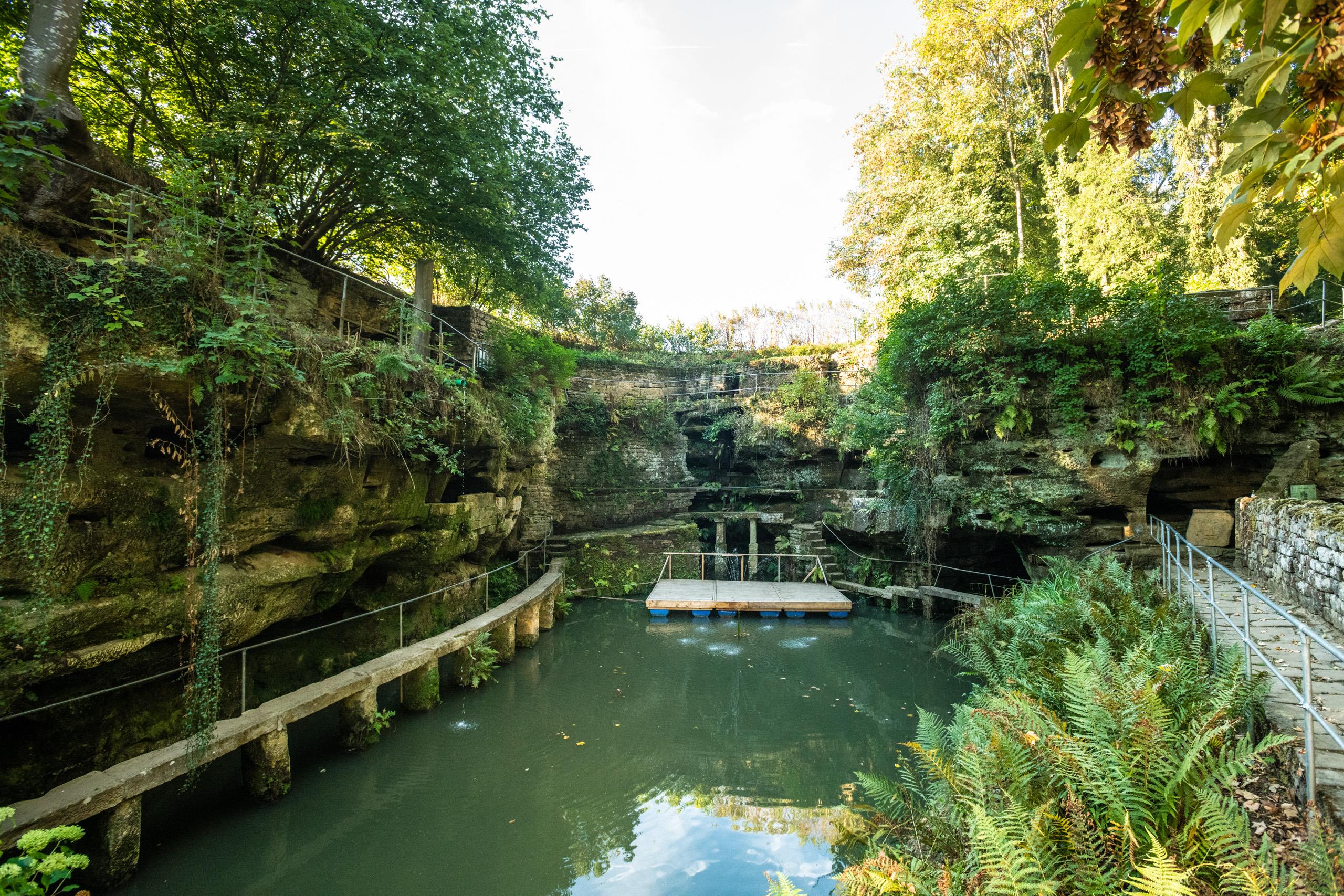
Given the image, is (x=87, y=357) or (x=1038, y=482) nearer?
(x=87, y=357)

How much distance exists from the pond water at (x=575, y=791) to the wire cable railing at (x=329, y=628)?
1082 millimetres

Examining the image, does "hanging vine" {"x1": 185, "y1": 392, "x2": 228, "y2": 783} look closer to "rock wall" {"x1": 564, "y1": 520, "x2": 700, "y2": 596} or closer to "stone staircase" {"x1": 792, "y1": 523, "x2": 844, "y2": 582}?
"rock wall" {"x1": 564, "y1": 520, "x2": 700, "y2": 596}

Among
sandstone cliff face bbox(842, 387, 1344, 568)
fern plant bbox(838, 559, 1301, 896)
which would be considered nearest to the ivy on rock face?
sandstone cliff face bbox(842, 387, 1344, 568)

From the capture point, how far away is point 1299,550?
5.27 m

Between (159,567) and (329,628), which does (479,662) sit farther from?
(159,567)

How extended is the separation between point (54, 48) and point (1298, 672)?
420 inches

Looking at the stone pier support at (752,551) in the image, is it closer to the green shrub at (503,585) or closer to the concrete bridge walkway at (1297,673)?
the green shrub at (503,585)

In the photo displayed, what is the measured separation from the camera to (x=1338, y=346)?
27.1 feet

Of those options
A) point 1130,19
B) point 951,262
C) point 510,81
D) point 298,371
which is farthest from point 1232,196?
point 951,262

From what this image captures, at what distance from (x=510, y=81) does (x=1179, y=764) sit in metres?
11.1

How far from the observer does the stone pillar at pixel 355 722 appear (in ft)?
20.4

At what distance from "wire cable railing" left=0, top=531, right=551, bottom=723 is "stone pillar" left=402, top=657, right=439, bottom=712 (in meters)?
0.44

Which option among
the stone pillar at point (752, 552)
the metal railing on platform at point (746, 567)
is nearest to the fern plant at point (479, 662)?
the metal railing on platform at point (746, 567)

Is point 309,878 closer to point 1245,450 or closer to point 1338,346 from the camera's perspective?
point 1245,450
